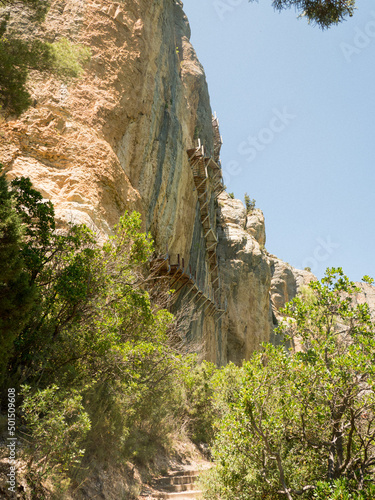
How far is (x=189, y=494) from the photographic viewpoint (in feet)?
29.3

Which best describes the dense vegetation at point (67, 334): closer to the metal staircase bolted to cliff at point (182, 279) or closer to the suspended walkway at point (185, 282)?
the suspended walkway at point (185, 282)

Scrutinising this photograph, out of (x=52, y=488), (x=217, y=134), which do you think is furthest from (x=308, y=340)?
(x=217, y=134)

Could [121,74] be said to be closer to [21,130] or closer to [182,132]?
[21,130]

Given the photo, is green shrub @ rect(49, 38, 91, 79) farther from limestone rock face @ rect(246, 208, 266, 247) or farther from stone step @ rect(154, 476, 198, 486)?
limestone rock face @ rect(246, 208, 266, 247)

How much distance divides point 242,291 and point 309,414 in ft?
88.8

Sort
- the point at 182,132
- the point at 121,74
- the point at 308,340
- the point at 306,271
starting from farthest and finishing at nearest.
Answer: the point at 306,271 < the point at 182,132 < the point at 121,74 < the point at 308,340

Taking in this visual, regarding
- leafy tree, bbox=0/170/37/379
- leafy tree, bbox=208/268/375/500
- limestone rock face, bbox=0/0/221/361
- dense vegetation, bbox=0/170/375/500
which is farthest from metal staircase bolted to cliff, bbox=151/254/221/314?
leafy tree, bbox=0/170/37/379

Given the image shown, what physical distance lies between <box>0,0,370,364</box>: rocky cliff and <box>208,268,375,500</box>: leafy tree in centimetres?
645

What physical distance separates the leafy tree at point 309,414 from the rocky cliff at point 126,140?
6.45 m

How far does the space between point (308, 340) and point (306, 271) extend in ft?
178

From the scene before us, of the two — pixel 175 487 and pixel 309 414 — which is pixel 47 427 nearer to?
pixel 309 414

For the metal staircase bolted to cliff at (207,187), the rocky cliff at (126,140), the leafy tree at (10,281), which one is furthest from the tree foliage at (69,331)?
the metal staircase bolted to cliff at (207,187)

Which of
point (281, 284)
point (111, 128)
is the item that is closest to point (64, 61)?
point (111, 128)

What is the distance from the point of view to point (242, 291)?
1272 inches
